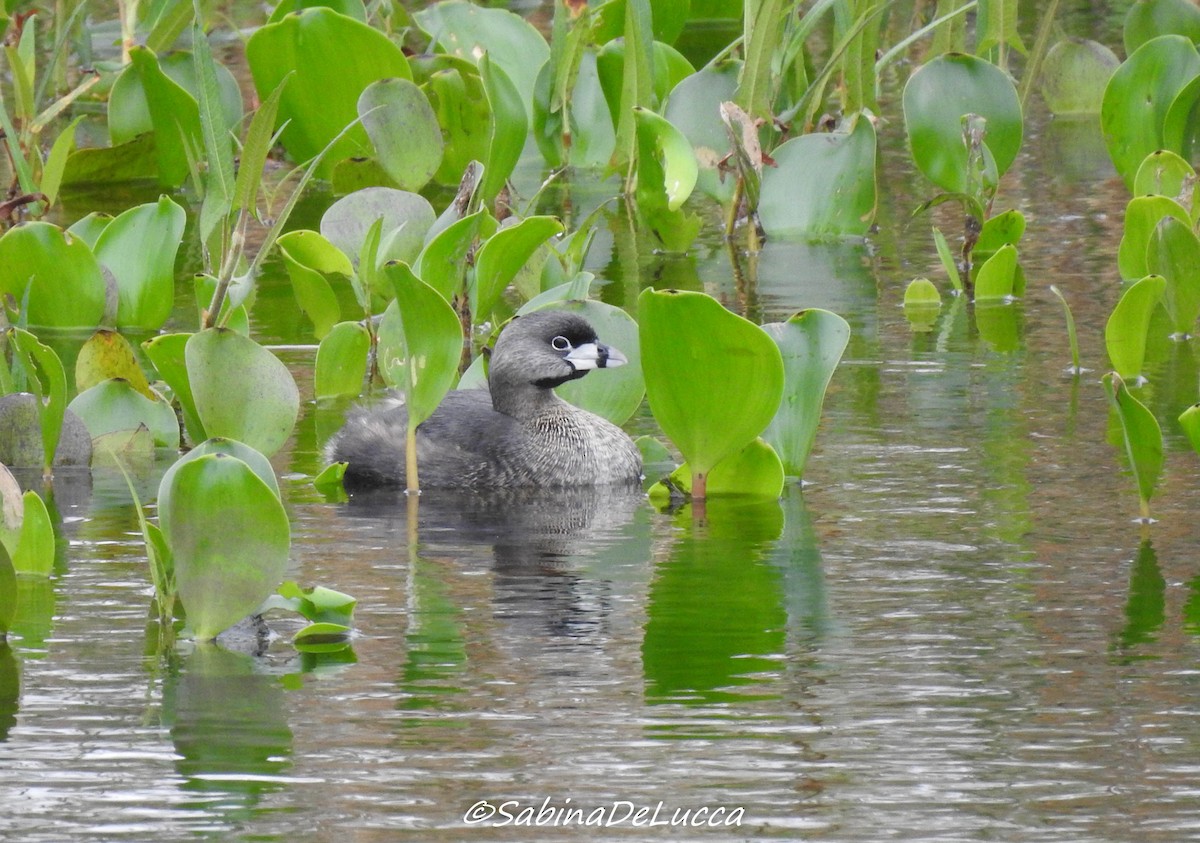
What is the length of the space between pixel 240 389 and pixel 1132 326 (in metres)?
2.82

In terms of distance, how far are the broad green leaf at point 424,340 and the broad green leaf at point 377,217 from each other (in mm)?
1753

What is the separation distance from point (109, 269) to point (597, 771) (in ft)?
15.3

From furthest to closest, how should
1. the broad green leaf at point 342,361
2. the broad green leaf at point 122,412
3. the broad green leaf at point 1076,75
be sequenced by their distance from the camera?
1. the broad green leaf at point 1076,75
2. the broad green leaf at point 342,361
3. the broad green leaf at point 122,412

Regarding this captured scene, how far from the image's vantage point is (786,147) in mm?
9203

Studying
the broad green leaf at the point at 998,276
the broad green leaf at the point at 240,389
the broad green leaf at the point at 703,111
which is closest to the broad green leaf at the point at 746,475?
the broad green leaf at the point at 240,389

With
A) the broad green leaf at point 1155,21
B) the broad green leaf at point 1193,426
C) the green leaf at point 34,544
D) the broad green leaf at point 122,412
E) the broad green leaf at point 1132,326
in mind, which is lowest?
the green leaf at point 34,544

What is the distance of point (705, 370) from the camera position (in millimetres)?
5766

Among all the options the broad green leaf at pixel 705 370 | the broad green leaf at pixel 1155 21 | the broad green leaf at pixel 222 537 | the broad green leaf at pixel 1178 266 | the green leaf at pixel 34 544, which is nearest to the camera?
the broad green leaf at pixel 222 537

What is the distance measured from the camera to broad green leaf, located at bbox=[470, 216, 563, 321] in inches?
266

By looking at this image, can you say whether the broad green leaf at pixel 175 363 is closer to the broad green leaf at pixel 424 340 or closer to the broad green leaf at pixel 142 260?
the broad green leaf at pixel 424 340

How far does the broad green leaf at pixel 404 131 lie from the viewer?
352 inches

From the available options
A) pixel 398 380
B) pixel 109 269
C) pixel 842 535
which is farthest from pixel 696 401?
pixel 109 269

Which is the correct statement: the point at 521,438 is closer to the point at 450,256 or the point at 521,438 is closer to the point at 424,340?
the point at 450,256

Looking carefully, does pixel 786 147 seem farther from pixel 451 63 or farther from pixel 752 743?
pixel 752 743
